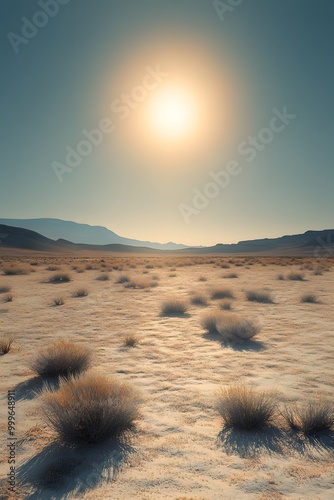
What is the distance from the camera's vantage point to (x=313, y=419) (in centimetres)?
352

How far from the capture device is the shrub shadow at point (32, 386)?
15.2 feet

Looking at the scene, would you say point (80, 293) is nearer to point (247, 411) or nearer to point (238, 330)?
point (238, 330)

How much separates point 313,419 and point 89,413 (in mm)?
2512

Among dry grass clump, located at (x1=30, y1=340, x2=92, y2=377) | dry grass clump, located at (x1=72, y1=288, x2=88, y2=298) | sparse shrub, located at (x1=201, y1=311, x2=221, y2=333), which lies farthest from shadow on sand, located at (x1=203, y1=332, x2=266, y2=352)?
dry grass clump, located at (x1=72, y1=288, x2=88, y2=298)

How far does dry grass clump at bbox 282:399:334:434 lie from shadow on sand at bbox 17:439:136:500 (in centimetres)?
189

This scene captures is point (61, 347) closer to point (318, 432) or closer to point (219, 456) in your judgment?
point (219, 456)

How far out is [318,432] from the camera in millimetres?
3523

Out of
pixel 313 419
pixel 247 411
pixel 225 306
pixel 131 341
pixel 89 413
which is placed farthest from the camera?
pixel 225 306

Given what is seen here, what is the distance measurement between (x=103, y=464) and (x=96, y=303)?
35.0 feet

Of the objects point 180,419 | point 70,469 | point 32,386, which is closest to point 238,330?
point 180,419

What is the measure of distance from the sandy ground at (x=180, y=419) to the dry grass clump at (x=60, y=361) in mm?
240

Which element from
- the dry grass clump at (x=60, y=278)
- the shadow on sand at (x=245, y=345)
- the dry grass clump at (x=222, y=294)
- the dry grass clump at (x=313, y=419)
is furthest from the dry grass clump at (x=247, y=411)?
the dry grass clump at (x=60, y=278)

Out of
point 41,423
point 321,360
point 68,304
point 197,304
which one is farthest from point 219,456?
point 68,304

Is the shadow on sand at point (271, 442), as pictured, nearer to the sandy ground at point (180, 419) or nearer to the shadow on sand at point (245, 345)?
the sandy ground at point (180, 419)
